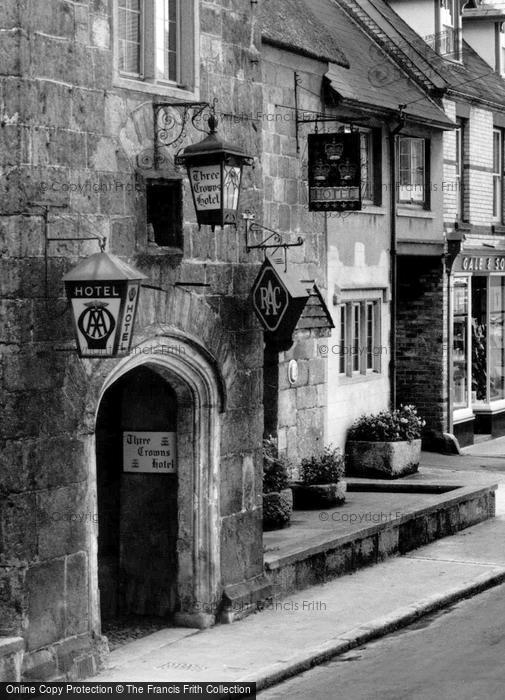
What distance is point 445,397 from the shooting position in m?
25.6

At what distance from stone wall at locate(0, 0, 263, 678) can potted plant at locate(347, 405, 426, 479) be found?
33.2ft

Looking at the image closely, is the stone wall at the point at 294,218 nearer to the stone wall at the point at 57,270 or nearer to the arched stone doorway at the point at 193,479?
the arched stone doorway at the point at 193,479

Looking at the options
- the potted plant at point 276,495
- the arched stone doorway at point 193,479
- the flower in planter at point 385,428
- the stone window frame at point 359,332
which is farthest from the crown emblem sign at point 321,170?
the arched stone doorway at point 193,479

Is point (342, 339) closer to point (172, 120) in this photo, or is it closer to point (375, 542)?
point (375, 542)

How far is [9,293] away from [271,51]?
9.98m

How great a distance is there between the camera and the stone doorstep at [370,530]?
1459 cm

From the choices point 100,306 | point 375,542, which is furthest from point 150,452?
point 375,542

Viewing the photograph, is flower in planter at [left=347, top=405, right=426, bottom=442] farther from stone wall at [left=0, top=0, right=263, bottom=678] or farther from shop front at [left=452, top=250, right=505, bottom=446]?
stone wall at [left=0, top=0, right=263, bottom=678]

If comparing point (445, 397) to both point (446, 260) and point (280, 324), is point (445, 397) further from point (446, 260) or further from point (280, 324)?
point (280, 324)

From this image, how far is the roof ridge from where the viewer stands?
2523 cm

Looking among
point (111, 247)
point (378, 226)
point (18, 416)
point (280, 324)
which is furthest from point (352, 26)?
point (18, 416)

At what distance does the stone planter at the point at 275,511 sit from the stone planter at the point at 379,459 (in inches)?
235

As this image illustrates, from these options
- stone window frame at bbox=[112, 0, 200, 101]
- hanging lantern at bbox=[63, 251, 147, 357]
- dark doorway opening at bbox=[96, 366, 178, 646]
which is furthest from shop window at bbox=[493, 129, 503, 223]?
hanging lantern at bbox=[63, 251, 147, 357]

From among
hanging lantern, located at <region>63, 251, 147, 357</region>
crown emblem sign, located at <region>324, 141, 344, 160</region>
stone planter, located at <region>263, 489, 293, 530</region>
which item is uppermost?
crown emblem sign, located at <region>324, 141, 344, 160</region>
